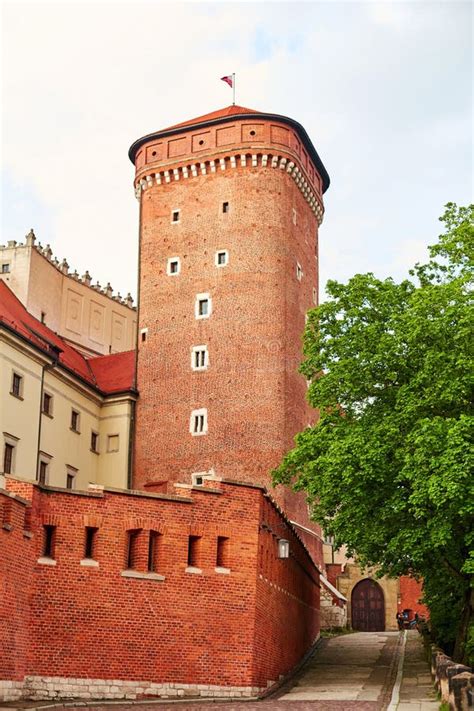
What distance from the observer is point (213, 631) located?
1002 inches

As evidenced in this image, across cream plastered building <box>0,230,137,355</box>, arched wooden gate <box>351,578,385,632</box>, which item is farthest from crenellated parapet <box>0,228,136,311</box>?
arched wooden gate <box>351,578,385,632</box>

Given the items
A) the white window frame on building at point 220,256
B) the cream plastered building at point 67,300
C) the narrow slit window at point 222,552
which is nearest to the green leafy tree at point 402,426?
the narrow slit window at point 222,552

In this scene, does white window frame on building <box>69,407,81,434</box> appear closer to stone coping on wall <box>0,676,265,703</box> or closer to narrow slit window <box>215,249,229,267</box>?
narrow slit window <box>215,249,229,267</box>

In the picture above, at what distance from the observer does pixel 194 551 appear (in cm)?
2584

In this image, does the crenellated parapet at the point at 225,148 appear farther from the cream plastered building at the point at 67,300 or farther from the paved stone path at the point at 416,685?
the paved stone path at the point at 416,685

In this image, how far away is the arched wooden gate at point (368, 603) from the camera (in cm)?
5927

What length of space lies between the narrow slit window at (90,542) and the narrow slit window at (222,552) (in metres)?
3.48

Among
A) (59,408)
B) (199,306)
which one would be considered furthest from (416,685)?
(199,306)

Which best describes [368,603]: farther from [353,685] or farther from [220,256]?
[353,685]

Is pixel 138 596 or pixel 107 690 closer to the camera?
pixel 107 690

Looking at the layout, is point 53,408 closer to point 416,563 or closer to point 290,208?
point 290,208

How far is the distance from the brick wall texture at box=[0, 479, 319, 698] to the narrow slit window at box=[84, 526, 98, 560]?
11 cm

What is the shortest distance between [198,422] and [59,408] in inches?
255

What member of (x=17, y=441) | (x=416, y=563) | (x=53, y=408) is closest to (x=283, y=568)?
(x=416, y=563)
